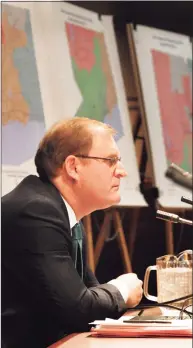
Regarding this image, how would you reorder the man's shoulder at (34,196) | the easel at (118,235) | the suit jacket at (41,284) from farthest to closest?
the easel at (118,235)
the man's shoulder at (34,196)
the suit jacket at (41,284)

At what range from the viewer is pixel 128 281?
157 cm

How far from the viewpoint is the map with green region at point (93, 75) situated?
3160mm

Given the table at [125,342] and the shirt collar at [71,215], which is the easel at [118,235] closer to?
the shirt collar at [71,215]

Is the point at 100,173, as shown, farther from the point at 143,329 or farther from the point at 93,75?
the point at 93,75

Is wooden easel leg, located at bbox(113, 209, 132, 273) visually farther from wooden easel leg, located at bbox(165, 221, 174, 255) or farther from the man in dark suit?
the man in dark suit

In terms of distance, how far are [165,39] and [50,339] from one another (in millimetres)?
2632

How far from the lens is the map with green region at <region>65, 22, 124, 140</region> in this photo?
3160 millimetres

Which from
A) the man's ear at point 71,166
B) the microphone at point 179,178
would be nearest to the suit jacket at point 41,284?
the man's ear at point 71,166

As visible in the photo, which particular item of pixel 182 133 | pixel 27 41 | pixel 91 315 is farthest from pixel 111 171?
pixel 182 133

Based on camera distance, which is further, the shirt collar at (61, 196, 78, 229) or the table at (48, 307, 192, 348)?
the shirt collar at (61, 196, 78, 229)

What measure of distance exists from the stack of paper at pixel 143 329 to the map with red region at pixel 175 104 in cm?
224

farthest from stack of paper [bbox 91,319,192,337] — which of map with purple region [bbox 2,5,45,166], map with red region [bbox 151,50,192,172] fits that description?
map with red region [bbox 151,50,192,172]

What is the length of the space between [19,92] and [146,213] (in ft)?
6.48

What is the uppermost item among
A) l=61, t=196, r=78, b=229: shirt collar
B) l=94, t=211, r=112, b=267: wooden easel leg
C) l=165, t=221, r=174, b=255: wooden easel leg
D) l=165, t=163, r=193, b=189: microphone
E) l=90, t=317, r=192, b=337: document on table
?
l=165, t=163, r=193, b=189: microphone
